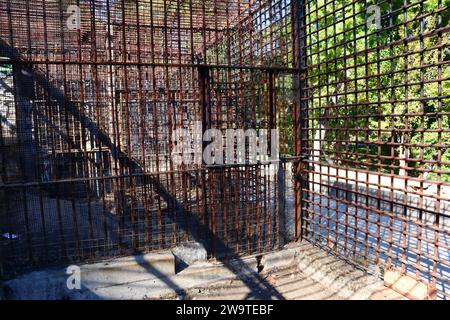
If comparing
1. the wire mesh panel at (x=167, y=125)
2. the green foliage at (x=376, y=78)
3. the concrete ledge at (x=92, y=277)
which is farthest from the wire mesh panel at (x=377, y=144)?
the concrete ledge at (x=92, y=277)

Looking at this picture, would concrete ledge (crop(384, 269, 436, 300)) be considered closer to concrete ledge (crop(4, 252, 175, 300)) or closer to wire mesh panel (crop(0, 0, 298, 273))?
wire mesh panel (crop(0, 0, 298, 273))

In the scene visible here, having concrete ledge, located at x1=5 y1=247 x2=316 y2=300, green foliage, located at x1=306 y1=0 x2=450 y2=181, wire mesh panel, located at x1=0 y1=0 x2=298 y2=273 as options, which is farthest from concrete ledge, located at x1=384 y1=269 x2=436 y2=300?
concrete ledge, located at x1=5 y1=247 x2=316 y2=300

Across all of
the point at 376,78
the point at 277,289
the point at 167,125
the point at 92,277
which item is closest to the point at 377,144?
the point at 376,78

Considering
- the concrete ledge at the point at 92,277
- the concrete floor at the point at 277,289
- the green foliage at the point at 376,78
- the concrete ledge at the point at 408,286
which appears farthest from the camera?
the concrete floor at the point at 277,289

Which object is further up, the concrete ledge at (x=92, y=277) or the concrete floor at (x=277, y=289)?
the concrete ledge at (x=92, y=277)

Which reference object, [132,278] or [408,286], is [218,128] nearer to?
[132,278]

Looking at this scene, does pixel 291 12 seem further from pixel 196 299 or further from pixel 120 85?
pixel 196 299

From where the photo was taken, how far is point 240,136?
470 cm

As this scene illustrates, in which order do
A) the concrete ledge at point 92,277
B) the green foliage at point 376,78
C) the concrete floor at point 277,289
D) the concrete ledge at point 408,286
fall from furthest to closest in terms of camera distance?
the concrete floor at point 277,289
the concrete ledge at point 92,277
the concrete ledge at point 408,286
the green foliage at point 376,78

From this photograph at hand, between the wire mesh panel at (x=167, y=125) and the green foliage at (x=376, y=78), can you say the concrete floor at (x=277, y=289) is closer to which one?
the wire mesh panel at (x=167, y=125)

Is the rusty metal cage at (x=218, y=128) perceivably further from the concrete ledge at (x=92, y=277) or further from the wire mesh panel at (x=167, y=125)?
the concrete ledge at (x=92, y=277)

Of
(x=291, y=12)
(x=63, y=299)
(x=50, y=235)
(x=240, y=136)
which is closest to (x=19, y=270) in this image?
(x=63, y=299)

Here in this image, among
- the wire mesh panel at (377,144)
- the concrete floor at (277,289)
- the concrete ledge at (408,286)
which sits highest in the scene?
the wire mesh panel at (377,144)

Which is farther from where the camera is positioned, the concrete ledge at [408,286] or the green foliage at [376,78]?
the concrete ledge at [408,286]
